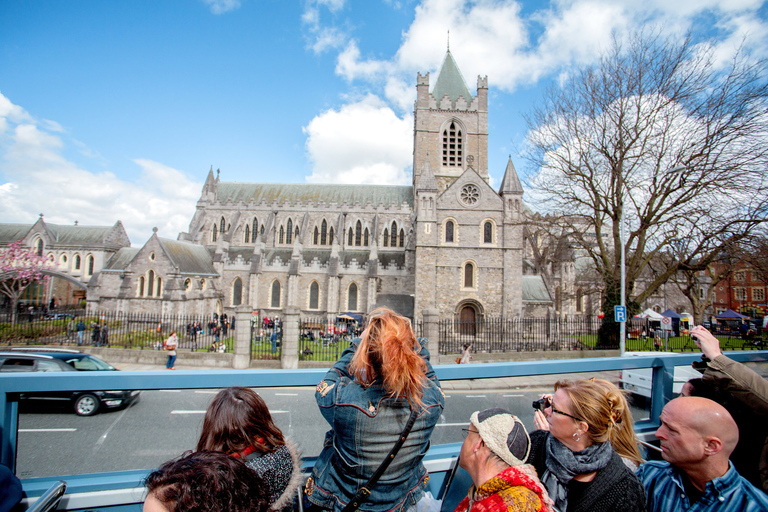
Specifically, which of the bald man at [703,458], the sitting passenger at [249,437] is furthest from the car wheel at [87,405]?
the bald man at [703,458]

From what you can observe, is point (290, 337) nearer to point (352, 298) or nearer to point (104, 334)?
point (104, 334)

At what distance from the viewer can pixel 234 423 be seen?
5.51ft

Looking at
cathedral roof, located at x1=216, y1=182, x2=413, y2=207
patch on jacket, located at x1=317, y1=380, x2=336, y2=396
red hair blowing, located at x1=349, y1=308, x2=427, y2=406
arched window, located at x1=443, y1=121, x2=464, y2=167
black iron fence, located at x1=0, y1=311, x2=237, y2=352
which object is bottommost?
black iron fence, located at x1=0, y1=311, x2=237, y2=352

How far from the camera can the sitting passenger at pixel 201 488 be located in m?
1.06

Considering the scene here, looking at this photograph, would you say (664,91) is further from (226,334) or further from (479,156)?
(226,334)

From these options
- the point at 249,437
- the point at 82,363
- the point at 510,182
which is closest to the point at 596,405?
the point at 249,437

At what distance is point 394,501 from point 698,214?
16.3 meters

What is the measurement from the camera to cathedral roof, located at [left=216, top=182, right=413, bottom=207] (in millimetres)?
34531

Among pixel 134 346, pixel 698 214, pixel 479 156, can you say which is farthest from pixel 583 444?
pixel 479 156

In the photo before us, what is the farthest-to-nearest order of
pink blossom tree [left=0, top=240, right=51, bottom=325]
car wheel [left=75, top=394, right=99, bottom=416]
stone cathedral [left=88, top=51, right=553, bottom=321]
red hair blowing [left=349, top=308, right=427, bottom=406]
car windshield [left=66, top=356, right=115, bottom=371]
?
pink blossom tree [left=0, top=240, right=51, bottom=325]
stone cathedral [left=88, top=51, right=553, bottom=321]
car windshield [left=66, top=356, right=115, bottom=371]
car wheel [left=75, top=394, right=99, bottom=416]
red hair blowing [left=349, top=308, right=427, bottom=406]

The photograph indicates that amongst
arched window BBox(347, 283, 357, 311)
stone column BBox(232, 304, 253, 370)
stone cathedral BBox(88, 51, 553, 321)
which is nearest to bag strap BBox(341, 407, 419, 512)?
stone column BBox(232, 304, 253, 370)

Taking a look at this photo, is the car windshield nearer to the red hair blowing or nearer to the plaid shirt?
the red hair blowing

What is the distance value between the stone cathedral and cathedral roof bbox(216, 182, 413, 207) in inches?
5.1

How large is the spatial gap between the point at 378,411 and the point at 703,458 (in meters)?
1.46
